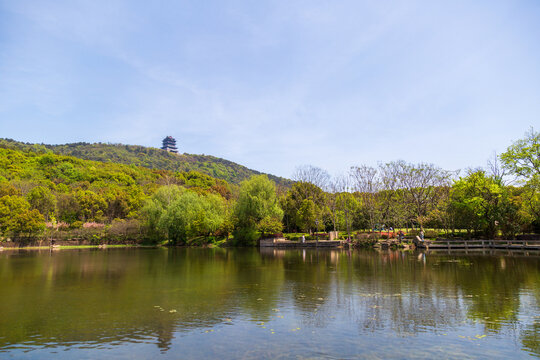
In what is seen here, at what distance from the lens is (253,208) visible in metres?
66.0

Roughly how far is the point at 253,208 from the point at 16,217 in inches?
1632

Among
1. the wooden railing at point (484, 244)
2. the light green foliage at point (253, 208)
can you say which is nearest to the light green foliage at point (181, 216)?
the light green foliage at point (253, 208)

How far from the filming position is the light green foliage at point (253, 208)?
2596 inches

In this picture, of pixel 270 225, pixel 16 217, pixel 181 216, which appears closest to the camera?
pixel 16 217

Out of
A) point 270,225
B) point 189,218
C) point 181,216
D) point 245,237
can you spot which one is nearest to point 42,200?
point 181,216

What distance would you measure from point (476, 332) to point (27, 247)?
74567 mm

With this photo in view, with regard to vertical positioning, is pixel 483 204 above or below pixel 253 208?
below

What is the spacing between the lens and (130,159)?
174000 millimetres

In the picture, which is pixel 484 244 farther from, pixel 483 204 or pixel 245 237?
pixel 245 237

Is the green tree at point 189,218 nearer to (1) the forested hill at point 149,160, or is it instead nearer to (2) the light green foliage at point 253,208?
(2) the light green foliage at point 253,208

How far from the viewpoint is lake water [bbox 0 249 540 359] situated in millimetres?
9227

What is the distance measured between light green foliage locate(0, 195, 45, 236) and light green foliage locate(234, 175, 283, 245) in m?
36.2

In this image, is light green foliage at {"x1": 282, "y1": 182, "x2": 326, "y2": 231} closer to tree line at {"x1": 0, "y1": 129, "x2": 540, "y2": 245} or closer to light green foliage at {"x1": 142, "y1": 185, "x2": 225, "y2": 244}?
tree line at {"x1": 0, "y1": 129, "x2": 540, "y2": 245}

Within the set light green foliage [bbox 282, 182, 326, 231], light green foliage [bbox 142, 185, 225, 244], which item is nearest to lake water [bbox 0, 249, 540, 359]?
light green foliage [bbox 282, 182, 326, 231]
